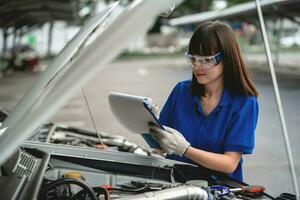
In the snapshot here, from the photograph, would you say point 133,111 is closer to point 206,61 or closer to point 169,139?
point 169,139

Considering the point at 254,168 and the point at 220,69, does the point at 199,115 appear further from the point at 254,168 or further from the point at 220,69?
the point at 254,168

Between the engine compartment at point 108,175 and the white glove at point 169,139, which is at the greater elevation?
the white glove at point 169,139

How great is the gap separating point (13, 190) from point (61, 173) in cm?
64

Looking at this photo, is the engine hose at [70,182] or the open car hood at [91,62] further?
the engine hose at [70,182]

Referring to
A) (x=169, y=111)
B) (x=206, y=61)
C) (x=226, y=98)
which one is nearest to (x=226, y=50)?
(x=206, y=61)

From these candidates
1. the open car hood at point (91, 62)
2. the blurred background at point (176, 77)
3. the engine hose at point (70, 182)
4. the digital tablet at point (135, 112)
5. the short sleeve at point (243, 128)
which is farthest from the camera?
the blurred background at point (176, 77)

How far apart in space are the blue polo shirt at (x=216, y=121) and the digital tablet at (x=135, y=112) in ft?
0.83

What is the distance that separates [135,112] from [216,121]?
1.49ft

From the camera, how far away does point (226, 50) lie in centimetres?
233

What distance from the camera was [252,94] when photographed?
2.38 metres

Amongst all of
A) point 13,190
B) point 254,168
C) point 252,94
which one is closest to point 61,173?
point 13,190

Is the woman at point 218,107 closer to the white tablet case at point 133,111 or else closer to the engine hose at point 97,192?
the white tablet case at point 133,111

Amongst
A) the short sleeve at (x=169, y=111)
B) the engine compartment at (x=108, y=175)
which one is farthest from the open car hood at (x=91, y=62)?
the short sleeve at (x=169, y=111)

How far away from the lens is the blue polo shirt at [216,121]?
91.4 inches
